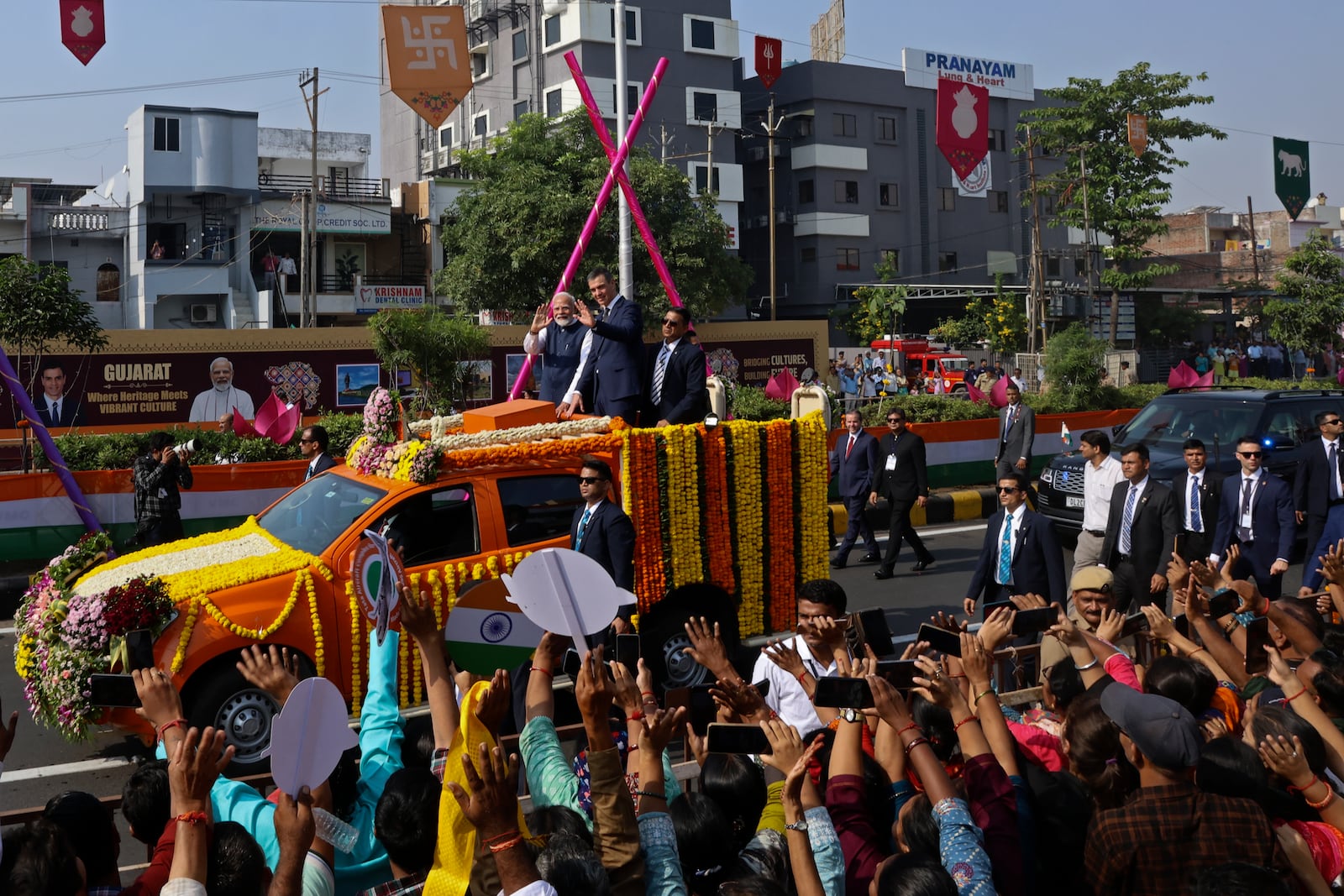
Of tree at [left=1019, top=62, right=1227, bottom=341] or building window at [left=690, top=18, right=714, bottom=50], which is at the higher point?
building window at [left=690, top=18, right=714, bottom=50]

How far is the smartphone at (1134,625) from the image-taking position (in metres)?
5.89

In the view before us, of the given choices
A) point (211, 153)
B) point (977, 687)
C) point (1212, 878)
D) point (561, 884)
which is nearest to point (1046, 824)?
point (977, 687)

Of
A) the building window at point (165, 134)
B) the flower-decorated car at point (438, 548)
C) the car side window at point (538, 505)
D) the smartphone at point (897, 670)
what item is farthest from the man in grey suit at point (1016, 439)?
the building window at point (165, 134)

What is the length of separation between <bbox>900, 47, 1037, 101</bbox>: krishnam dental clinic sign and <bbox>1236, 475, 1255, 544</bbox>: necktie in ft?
163

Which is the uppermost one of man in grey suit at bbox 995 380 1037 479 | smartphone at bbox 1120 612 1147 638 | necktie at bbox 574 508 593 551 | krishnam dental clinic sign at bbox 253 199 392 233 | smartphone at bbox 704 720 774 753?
krishnam dental clinic sign at bbox 253 199 392 233

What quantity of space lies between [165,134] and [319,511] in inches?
1667

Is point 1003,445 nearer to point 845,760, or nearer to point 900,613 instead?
point 900,613

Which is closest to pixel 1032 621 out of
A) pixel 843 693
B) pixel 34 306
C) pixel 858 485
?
pixel 843 693

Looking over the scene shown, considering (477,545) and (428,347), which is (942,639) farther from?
(428,347)

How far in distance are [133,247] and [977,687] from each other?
4668cm

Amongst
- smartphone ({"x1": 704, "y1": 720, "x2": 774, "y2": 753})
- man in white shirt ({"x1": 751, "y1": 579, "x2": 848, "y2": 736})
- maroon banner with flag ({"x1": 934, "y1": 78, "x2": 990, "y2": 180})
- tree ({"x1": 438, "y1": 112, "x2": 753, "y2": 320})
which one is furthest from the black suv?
tree ({"x1": 438, "y1": 112, "x2": 753, "y2": 320})

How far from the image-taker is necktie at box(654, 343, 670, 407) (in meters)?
8.94

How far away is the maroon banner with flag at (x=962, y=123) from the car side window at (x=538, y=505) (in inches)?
875

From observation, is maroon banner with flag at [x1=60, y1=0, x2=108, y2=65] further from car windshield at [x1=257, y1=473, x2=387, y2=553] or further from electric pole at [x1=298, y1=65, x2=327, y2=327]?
electric pole at [x1=298, y1=65, x2=327, y2=327]
